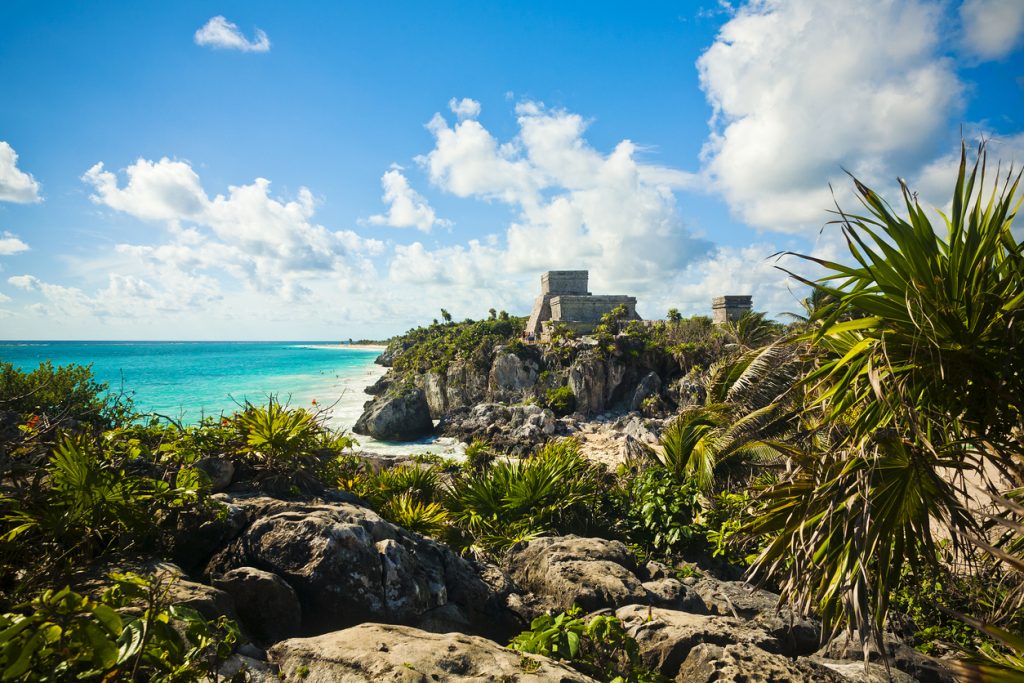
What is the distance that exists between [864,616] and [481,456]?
1094 centimetres

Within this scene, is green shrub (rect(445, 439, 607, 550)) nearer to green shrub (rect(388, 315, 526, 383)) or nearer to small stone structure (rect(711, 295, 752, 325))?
green shrub (rect(388, 315, 526, 383))

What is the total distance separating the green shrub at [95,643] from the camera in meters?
1.33

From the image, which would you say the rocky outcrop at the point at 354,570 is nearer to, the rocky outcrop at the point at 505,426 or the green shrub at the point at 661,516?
the green shrub at the point at 661,516

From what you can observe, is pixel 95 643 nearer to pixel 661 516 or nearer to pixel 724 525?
pixel 724 525

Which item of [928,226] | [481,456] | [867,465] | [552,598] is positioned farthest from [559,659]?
[481,456]

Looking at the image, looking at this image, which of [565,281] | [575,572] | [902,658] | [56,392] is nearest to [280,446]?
[575,572]

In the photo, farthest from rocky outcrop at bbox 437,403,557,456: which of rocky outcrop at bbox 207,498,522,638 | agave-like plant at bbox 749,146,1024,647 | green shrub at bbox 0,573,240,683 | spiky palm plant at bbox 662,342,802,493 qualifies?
green shrub at bbox 0,573,240,683

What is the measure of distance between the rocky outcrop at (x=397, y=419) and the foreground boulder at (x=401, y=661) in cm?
1967

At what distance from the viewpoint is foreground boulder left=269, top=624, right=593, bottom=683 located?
91.7 inches

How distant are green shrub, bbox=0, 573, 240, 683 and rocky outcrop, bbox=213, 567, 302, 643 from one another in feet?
3.80

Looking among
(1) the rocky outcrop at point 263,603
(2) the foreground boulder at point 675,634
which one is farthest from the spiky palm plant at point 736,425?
(1) the rocky outcrop at point 263,603

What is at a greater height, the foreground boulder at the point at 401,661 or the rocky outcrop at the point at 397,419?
the foreground boulder at the point at 401,661

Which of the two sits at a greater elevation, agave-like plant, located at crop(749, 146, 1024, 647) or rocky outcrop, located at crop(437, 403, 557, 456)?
agave-like plant, located at crop(749, 146, 1024, 647)

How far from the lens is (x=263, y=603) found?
302 cm
